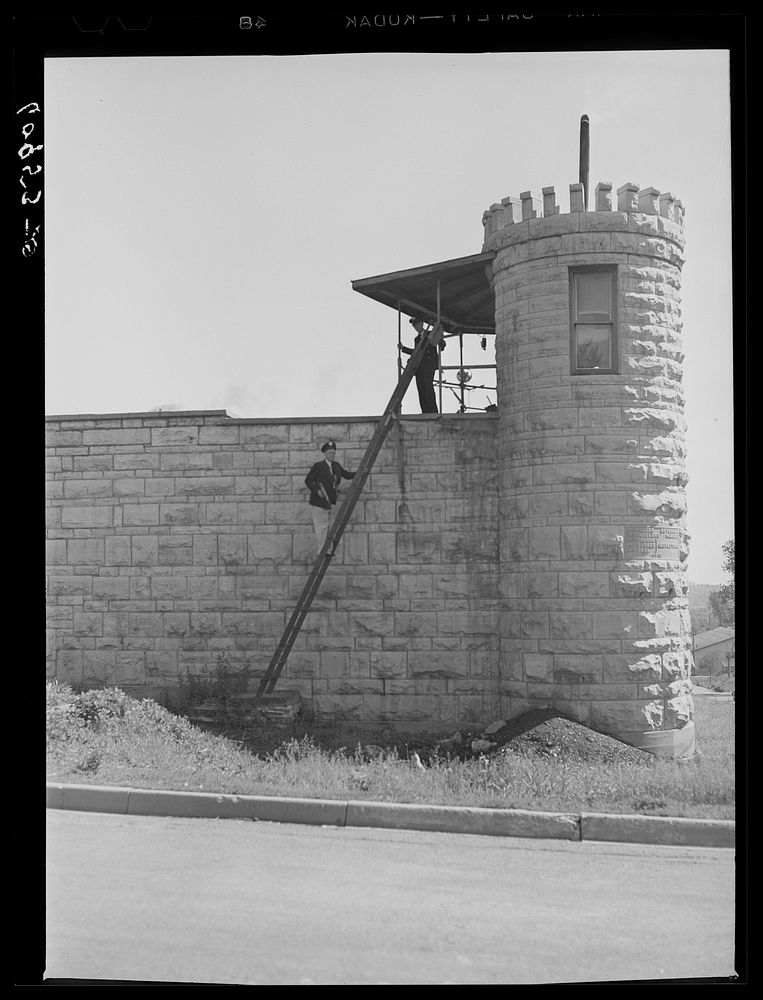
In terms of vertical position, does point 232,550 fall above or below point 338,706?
above

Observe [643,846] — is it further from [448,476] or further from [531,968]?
[448,476]

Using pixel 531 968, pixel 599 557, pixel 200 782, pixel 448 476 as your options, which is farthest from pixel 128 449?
pixel 531 968

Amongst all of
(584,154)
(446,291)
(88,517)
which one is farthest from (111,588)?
(584,154)

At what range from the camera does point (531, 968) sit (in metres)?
4.98

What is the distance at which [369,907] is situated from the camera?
5652mm

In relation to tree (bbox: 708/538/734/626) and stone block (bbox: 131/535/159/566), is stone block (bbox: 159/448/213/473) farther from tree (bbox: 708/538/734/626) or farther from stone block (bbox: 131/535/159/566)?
tree (bbox: 708/538/734/626)

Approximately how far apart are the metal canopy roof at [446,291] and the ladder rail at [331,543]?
50.6 inches

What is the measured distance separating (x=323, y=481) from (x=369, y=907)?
636 centimetres

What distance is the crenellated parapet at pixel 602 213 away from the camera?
10.5 metres

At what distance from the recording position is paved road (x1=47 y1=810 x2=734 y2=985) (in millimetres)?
5016

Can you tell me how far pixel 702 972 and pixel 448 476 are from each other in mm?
7045

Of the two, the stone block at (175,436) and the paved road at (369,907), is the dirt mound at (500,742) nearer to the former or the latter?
the paved road at (369,907)

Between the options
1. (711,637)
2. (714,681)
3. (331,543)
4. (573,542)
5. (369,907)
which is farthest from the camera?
(714,681)

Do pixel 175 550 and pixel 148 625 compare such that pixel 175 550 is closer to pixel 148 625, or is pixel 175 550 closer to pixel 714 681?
pixel 148 625
